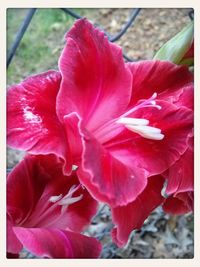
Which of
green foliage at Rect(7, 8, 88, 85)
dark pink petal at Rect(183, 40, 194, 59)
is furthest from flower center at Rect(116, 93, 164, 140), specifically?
green foliage at Rect(7, 8, 88, 85)

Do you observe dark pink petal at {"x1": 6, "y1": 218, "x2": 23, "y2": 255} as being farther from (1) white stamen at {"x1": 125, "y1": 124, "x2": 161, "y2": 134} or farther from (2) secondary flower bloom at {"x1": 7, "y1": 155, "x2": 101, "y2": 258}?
(1) white stamen at {"x1": 125, "y1": 124, "x2": 161, "y2": 134}

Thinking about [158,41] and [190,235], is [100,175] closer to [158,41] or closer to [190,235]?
[158,41]

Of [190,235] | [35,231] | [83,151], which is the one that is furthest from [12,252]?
[190,235]

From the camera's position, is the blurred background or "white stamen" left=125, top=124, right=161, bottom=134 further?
the blurred background

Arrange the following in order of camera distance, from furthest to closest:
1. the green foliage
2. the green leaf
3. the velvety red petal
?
the green foliage → the green leaf → the velvety red petal

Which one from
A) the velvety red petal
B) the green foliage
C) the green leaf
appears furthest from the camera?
the green foliage

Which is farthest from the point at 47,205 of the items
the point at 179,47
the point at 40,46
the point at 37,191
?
the point at 40,46

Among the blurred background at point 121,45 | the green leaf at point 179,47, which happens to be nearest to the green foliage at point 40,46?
the blurred background at point 121,45

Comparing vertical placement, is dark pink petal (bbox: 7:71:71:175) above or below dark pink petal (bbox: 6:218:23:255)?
above
